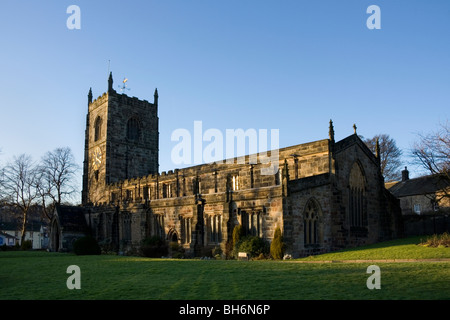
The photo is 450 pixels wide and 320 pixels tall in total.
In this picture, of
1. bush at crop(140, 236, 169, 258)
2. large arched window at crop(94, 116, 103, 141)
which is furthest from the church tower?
bush at crop(140, 236, 169, 258)

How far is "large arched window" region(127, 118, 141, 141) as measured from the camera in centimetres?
5834

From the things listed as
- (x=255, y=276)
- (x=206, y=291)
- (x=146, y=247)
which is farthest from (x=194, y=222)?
(x=206, y=291)

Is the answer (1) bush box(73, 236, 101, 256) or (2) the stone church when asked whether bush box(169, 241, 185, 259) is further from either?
(1) bush box(73, 236, 101, 256)

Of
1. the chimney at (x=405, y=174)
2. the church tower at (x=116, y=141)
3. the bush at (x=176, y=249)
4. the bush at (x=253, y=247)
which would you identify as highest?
the church tower at (x=116, y=141)

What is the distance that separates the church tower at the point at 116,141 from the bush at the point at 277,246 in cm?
3533

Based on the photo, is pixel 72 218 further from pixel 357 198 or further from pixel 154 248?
pixel 357 198

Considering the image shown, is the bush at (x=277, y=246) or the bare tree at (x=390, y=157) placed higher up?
the bare tree at (x=390, y=157)

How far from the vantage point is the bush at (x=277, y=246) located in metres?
23.8

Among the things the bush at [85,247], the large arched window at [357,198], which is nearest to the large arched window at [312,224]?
the large arched window at [357,198]

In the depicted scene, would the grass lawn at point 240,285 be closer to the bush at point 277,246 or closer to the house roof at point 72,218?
the bush at point 277,246

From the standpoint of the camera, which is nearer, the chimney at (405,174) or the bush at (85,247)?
the bush at (85,247)

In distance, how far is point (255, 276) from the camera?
13281 millimetres

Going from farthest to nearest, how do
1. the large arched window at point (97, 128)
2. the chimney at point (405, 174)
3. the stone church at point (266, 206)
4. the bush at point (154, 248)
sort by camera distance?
the large arched window at point (97, 128) < the chimney at point (405, 174) < the bush at point (154, 248) < the stone church at point (266, 206)
